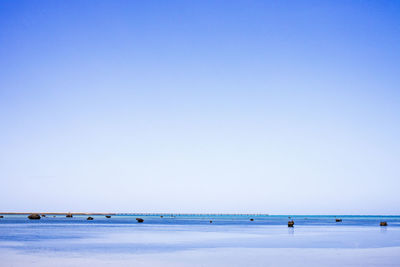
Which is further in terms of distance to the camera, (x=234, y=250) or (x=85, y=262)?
(x=234, y=250)

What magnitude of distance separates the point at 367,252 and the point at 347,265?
8873mm

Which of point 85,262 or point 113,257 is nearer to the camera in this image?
point 85,262

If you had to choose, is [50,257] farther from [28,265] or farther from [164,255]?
[164,255]

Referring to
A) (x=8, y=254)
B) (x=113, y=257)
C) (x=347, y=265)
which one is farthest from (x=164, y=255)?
(x=347, y=265)

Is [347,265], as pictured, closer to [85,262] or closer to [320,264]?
[320,264]

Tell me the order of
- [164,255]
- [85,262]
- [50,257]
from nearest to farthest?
[85,262]
[50,257]
[164,255]

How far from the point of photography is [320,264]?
26266mm

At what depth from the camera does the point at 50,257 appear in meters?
28.6

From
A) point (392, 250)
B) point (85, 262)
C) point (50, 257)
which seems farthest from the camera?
point (392, 250)

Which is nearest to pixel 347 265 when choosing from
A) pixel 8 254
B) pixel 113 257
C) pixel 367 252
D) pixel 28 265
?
pixel 367 252

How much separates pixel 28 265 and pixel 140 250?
11.6 m

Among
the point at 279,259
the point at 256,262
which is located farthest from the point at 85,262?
the point at 279,259

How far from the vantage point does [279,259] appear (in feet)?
94.8

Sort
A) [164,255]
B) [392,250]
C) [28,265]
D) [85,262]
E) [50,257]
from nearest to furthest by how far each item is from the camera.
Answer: [28,265]
[85,262]
[50,257]
[164,255]
[392,250]
